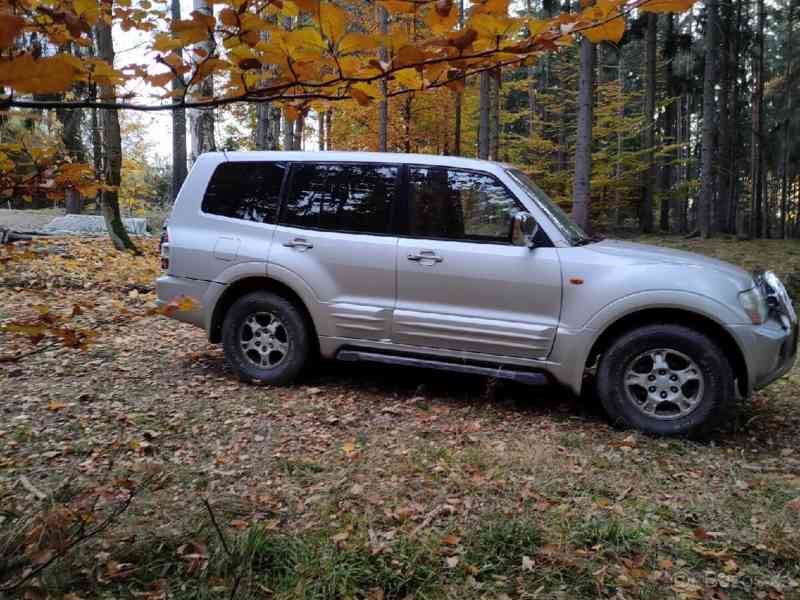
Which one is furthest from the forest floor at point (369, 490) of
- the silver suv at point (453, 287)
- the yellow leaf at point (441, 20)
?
the yellow leaf at point (441, 20)

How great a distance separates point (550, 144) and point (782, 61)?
14.4 m

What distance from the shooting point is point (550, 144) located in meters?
19.5

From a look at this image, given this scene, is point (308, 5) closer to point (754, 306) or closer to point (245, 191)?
point (754, 306)

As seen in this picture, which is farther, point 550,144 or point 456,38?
point 550,144

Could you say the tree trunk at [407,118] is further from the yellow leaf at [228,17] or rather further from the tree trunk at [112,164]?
the yellow leaf at [228,17]

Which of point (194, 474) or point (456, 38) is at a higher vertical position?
point (456, 38)

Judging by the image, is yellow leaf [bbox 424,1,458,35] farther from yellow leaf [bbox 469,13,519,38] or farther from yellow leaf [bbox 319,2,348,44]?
yellow leaf [bbox 319,2,348,44]

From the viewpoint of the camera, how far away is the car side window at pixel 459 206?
4.43 meters

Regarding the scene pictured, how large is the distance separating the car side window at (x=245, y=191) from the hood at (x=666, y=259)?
2708 millimetres

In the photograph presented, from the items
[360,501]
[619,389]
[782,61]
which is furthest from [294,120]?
[782,61]

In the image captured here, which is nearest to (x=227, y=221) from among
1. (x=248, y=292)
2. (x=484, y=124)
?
(x=248, y=292)

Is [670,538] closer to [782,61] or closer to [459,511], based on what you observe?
[459,511]

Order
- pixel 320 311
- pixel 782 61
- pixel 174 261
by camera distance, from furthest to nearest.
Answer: pixel 782 61
pixel 174 261
pixel 320 311

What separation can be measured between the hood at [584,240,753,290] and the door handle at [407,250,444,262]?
3.76 ft
